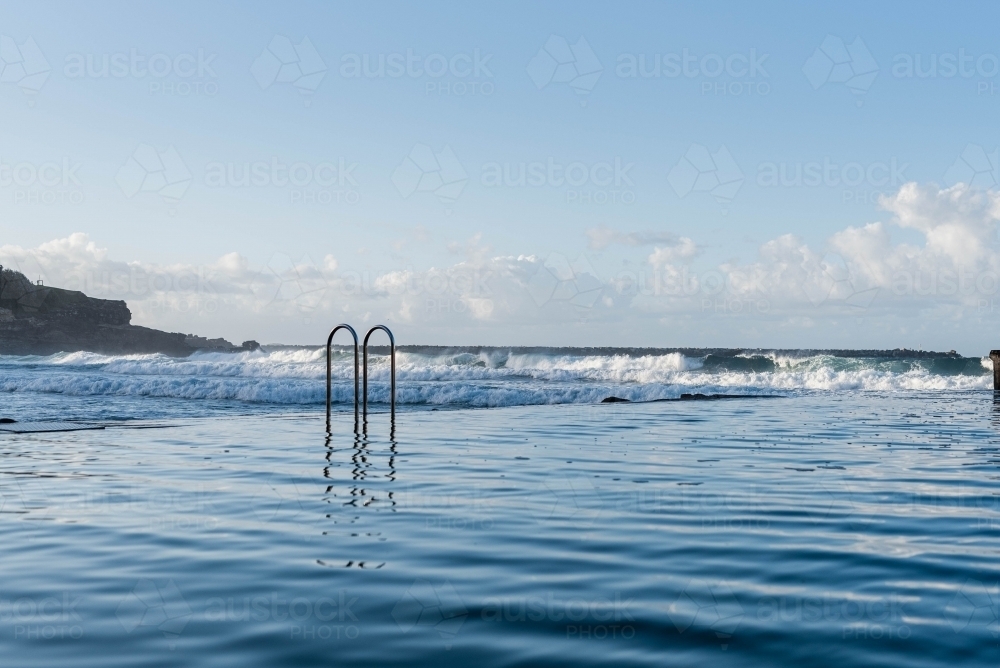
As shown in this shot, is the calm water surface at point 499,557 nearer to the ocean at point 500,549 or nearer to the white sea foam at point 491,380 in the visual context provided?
the ocean at point 500,549

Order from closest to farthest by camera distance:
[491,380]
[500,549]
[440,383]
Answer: [500,549], [440,383], [491,380]

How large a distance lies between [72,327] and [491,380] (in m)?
95.5

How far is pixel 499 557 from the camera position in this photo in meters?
5.43

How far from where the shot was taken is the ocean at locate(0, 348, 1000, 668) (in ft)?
12.4

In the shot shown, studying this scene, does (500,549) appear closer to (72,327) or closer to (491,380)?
(491,380)

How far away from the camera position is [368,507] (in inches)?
287

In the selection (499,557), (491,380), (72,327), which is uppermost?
(72,327)

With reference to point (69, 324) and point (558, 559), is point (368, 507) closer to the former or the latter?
point (558, 559)

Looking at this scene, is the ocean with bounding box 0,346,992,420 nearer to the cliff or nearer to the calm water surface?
the calm water surface

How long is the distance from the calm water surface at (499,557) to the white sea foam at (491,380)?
1713 centimetres

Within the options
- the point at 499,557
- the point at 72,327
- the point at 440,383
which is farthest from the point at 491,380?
the point at 72,327

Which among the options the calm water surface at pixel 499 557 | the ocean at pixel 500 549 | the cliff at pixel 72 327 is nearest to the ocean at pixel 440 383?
the ocean at pixel 500 549

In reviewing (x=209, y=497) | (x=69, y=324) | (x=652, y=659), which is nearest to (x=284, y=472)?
(x=209, y=497)

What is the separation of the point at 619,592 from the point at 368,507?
321 centimetres
